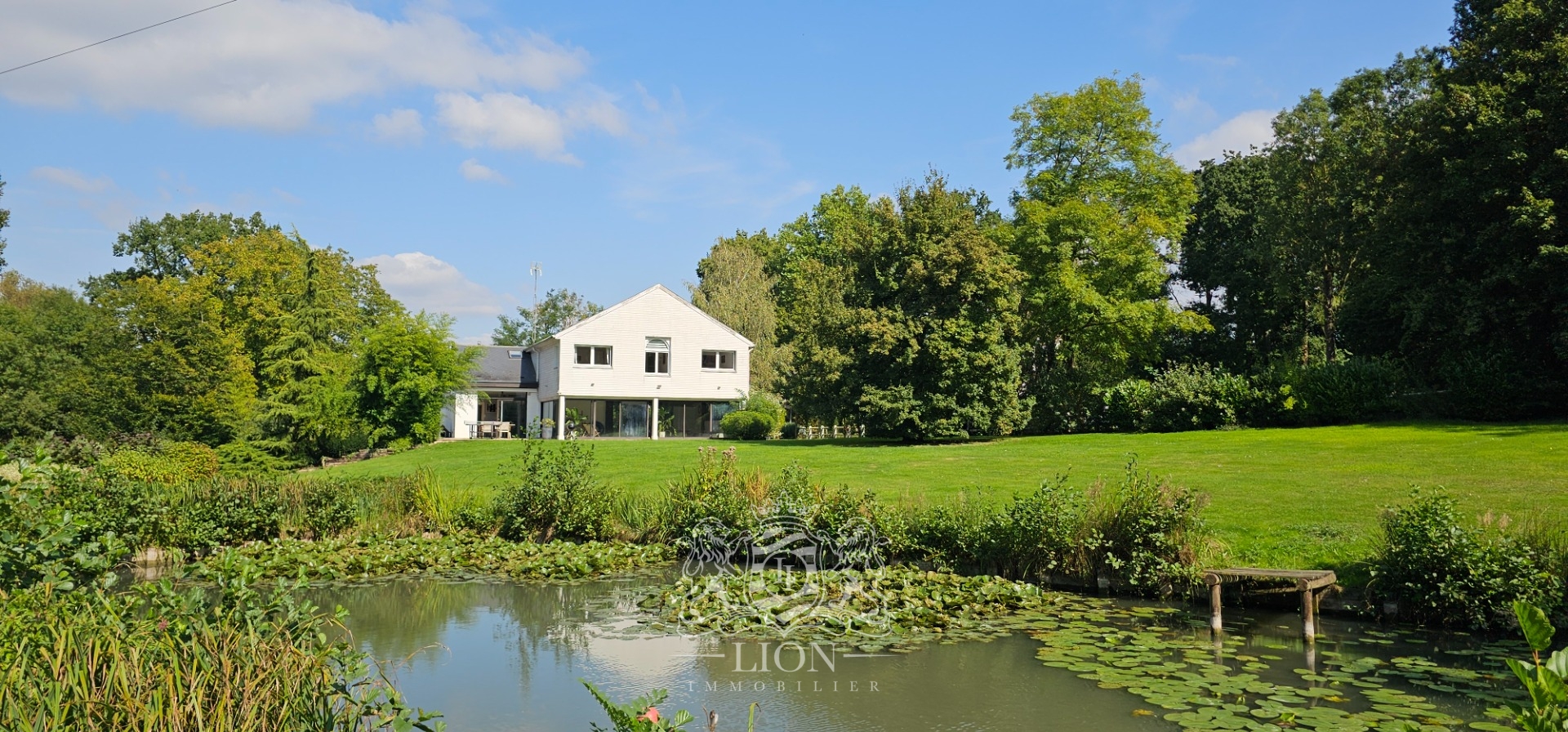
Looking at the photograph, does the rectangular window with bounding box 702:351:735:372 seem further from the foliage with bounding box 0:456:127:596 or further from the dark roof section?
the foliage with bounding box 0:456:127:596

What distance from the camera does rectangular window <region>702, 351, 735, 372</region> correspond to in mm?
47781

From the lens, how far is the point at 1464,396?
23844 mm

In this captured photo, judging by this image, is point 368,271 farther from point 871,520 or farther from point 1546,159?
point 1546,159

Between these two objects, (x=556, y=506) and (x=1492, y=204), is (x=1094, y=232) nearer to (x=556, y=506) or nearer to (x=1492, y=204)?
(x=1492, y=204)

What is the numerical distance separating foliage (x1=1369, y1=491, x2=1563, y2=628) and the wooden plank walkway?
2.22ft

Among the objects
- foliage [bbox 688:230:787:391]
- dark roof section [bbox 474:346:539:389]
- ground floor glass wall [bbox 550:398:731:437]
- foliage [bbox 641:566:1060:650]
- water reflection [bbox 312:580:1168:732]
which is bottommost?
water reflection [bbox 312:580:1168:732]

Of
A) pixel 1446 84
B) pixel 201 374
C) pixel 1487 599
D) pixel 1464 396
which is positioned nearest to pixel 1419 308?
pixel 1464 396

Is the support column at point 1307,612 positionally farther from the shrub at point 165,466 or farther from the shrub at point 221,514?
the shrub at point 165,466

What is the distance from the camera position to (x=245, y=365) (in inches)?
1550

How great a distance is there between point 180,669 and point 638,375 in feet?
137

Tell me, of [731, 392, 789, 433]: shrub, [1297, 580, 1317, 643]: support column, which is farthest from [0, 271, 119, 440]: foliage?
[1297, 580, 1317, 643]: support column

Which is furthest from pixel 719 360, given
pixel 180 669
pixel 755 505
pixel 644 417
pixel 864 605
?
pixel 180 669

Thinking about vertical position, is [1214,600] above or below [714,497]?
below

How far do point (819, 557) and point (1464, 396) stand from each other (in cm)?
1883
